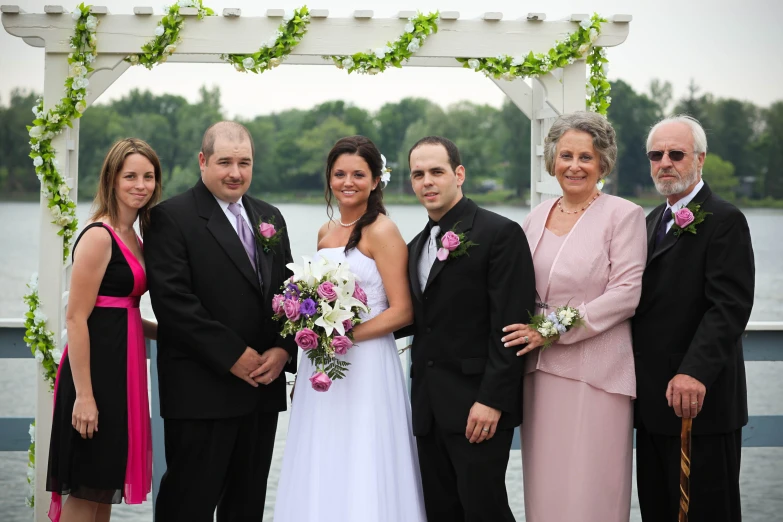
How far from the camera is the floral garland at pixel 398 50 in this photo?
5277 mm

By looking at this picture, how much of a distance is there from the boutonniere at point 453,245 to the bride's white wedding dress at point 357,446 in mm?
410

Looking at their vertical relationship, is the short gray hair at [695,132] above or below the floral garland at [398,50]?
below

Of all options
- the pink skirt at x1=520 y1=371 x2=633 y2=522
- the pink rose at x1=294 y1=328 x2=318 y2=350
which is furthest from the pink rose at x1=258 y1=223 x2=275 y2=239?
the pink skirt at x1=520 y1=371 x2=633 y2=522

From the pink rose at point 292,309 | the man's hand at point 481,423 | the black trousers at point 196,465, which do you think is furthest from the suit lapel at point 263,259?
the man's hand at point 481,423

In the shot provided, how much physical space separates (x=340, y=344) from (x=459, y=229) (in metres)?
0.74

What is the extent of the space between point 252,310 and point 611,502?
187 cm

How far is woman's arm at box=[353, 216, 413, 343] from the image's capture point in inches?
165

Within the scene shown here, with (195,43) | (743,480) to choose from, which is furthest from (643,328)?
(743,480)

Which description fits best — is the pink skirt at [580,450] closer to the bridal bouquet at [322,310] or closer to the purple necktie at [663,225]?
the purple necktie at [663,225]

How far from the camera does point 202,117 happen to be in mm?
22375

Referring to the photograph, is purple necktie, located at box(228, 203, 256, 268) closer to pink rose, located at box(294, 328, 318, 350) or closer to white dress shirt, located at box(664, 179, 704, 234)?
pink rose, located at box(294, 328, 318, 350)

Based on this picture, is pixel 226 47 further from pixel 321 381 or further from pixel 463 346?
pixel 463 346

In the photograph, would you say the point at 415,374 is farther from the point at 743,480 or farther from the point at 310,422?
the point at 743,480

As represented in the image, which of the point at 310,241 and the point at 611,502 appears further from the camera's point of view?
the point at 310,241
